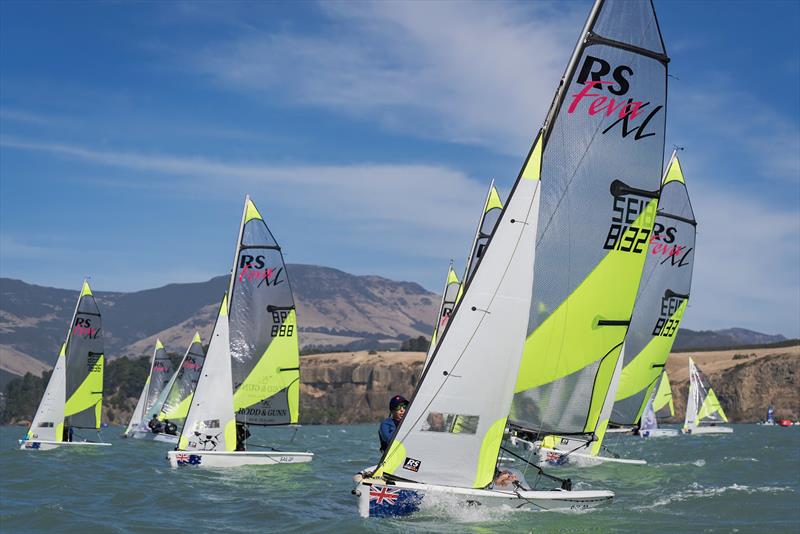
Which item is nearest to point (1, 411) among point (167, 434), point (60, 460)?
point (167, 434)

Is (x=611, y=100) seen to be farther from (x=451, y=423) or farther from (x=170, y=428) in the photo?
(x=170, y=428)

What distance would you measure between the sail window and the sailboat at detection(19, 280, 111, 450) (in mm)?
23832

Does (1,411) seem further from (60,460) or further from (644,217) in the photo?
(644,217)

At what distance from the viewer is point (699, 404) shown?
70.9m

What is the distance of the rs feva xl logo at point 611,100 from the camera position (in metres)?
15.5

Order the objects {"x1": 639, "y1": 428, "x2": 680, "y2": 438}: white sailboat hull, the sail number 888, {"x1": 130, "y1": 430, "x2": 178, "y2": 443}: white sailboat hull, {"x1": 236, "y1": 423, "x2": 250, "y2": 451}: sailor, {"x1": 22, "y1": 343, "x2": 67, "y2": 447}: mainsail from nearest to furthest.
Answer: {"x1": 236, "y1": 423, "x2": 250, "y2": 451}: sailor → the sail number 888 → {"x1": 22, "y1": 343, "x2": 67, "y2": 447}: mainsail → {"x1": 130, "y1": 430, "x2": 178, "y2": 443}: white sailboat hull → {"x1": 639, "y1": 428, "x2": 680, "y2": 438}: white sailboat hull

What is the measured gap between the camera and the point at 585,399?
55.5 feet

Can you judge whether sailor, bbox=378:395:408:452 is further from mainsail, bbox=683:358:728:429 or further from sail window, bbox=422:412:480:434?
mainsail, bbox=683:358:728:429

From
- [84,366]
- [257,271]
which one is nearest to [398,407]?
[257,271]

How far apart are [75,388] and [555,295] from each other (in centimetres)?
2621

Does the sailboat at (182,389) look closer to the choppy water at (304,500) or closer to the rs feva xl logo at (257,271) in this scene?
the choppy water at (304,500)

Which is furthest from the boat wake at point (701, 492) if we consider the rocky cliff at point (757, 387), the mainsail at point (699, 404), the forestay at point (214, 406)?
the rocky cliff at point (757, 387)

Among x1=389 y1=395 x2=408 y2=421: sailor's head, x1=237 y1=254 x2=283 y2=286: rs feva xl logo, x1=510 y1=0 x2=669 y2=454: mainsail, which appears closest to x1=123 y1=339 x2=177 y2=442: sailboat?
x1=237 y1=254 x2=283 y2=286: rs feva xl logo

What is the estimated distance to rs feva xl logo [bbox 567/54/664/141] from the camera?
611 inches
